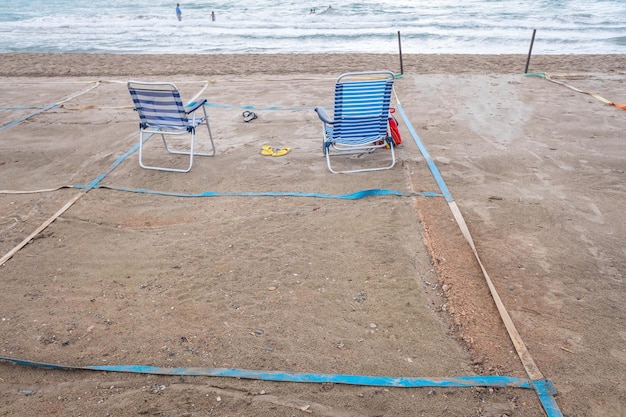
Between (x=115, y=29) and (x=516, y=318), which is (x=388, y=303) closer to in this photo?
(x=516, y=318)

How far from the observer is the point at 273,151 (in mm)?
5113

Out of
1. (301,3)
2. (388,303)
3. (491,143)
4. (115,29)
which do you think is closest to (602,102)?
(491,143)

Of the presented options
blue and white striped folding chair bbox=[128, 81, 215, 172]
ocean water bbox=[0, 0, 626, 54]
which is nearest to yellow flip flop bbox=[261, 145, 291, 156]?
blue and white striped folding chair bbox=[128, 81, 215, 172]

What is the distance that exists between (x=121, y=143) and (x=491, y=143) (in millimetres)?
4461

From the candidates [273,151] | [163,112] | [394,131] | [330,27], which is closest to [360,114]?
[394,131]

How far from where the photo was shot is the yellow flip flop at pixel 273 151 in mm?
5035

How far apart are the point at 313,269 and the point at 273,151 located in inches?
93.8

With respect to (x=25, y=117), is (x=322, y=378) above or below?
below

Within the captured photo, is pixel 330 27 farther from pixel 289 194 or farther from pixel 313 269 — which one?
pixel 313 269

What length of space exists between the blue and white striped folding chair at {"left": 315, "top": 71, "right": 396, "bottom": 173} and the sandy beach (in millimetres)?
313

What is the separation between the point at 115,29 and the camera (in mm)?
20922

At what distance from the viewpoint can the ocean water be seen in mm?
15227

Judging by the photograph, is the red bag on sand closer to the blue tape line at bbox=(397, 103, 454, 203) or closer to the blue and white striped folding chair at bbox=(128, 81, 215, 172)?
the blue tape line at bbox=(397, 103, 454, 203)

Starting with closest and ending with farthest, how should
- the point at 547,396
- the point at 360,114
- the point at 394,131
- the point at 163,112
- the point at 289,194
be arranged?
the point at 547,396 < the point at 289,194 < the point at 360,114 < the point at 163,112 < the point at 394,131
